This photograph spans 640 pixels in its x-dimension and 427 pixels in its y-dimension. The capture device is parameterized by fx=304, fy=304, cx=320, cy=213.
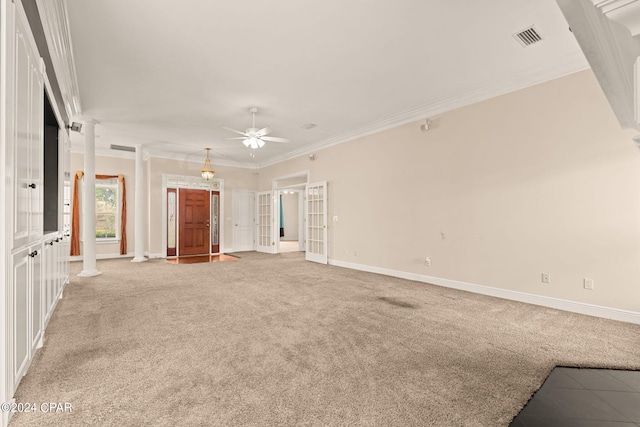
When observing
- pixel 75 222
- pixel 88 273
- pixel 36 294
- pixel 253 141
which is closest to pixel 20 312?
pixel 36 294

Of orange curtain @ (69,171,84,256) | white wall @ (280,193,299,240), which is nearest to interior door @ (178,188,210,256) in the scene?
orange curtain @ (69,171,84,256)

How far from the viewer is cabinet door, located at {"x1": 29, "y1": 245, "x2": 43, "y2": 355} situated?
2.18m

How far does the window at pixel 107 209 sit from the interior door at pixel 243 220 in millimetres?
3168

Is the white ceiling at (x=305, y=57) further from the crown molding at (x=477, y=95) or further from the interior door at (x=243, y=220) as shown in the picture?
the interior door at (x=243, y=220)

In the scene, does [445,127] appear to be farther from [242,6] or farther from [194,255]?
[194,255]

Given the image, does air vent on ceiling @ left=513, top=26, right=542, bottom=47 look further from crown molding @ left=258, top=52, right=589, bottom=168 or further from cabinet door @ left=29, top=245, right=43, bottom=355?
cabinet door @ left=29, top=245, right=43, bottom=355

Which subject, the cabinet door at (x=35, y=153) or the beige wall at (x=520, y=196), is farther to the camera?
the beige wall at (x=520, y=196)

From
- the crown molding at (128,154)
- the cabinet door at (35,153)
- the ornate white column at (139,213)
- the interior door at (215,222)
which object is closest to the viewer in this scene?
the cabinet door at (35,153)

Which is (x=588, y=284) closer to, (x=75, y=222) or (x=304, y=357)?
(x=304, y=357)

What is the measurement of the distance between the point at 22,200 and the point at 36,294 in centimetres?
89

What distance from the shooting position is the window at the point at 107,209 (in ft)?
26.8

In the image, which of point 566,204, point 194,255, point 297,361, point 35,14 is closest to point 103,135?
point 194,255

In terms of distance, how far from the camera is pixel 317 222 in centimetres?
766

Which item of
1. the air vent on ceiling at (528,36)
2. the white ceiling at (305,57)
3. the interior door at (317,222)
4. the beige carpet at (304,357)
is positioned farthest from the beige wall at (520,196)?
the interior door at (317,222)
